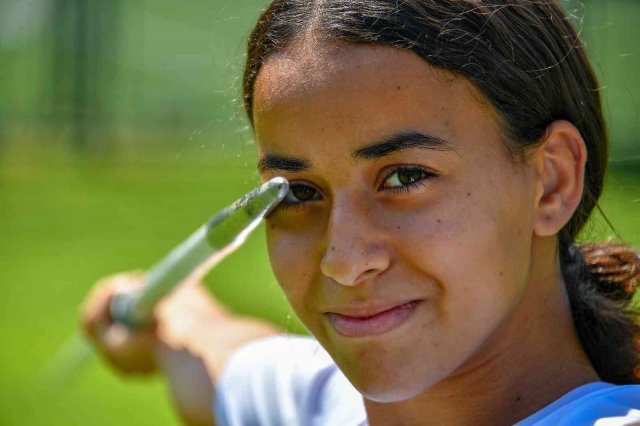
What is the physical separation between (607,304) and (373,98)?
22.1 inches

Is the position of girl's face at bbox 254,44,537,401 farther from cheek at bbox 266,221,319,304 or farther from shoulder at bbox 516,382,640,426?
shoulder at bbox 516,382,640,426

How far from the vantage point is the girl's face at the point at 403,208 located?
161 centimetres

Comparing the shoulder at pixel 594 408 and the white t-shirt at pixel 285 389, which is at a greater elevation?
the shoulder at pixel 594 408

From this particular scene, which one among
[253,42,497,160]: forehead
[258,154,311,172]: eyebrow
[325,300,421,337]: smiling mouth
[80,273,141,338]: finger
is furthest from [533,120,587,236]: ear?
[80,273,141,338]: finger

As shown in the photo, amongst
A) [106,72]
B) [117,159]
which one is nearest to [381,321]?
[117,159]

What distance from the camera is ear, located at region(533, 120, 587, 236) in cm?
172

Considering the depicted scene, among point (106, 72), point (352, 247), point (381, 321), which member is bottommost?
point (106, 72)

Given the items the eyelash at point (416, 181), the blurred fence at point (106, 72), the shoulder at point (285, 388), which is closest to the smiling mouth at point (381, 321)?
the eyelash at point (416, 181)

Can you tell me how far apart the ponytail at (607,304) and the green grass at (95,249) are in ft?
0.22

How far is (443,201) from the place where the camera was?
1.62 m

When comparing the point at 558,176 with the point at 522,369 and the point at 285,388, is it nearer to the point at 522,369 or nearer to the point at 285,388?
the point at 522,369

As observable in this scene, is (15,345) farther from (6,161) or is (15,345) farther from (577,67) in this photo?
(6,161)

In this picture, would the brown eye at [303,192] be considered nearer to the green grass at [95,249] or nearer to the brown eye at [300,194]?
the brown eye at [300,194]

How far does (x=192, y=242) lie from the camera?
2.48 m
